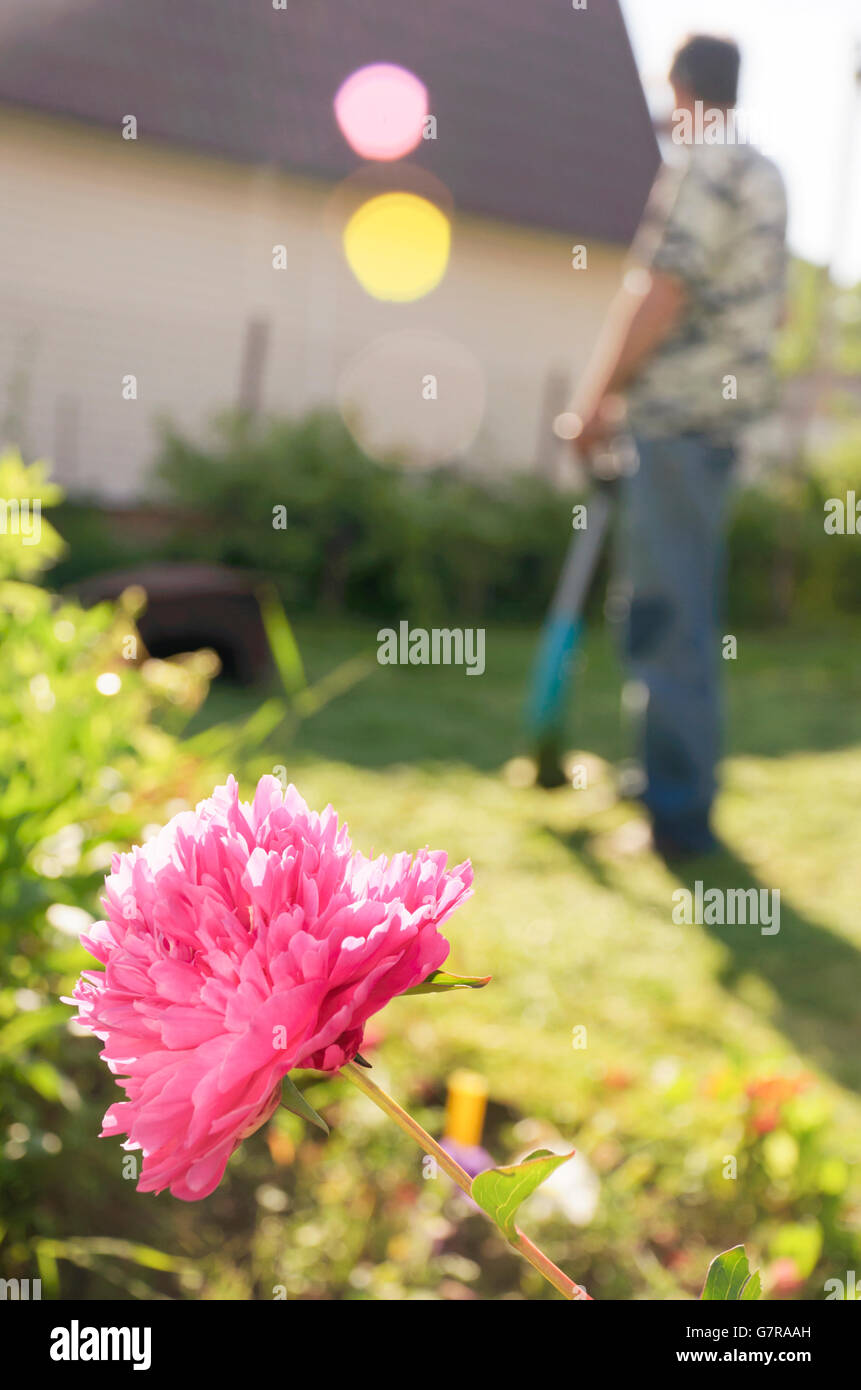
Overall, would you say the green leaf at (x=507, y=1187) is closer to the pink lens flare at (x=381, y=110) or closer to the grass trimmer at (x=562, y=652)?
the grass trimmer at (x=562, y=652)

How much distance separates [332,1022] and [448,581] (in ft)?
25.3

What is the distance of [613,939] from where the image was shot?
9.61 ft

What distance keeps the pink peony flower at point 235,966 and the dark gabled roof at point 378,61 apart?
10.7 metres

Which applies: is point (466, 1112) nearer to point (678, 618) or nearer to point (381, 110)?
point (678, 618)

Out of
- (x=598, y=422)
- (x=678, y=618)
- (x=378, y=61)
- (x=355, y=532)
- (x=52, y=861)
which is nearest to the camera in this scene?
(x=52, y=861)

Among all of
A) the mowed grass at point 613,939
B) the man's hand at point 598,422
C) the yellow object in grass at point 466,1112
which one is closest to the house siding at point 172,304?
the mowed grass at point 613,939

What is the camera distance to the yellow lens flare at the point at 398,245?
1097cm

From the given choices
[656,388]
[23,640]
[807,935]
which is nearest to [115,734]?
[23,640]

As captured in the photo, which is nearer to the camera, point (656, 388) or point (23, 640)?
point (23, 640)

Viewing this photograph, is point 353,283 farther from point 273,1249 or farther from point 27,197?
point 273,1249

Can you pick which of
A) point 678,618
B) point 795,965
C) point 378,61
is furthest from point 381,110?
point 795,965

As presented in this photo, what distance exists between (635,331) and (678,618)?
2.68ft

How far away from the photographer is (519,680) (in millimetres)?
6316
